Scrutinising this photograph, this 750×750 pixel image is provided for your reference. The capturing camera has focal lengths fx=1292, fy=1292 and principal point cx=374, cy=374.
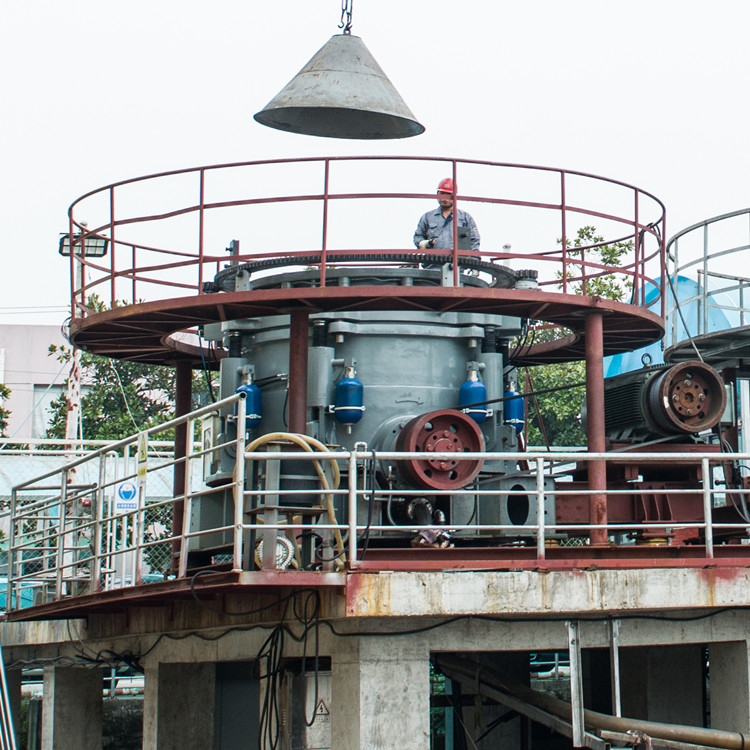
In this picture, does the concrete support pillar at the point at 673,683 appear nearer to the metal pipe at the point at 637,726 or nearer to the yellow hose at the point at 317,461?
the metal pipe at the point at 637,726

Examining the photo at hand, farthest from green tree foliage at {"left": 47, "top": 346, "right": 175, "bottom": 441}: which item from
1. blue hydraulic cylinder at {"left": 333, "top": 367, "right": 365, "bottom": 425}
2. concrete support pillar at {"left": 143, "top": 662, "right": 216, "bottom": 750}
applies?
blue hydraulic cylinder at {"left": 333, "top": 367, "right": 365, "bottom": 425}

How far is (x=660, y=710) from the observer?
14.4m

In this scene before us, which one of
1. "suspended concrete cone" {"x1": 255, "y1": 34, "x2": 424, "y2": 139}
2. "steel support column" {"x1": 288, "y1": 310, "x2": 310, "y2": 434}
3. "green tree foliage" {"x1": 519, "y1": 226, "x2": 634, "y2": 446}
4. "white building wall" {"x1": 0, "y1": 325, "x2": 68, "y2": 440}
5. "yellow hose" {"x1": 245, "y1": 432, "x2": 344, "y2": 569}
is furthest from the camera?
"white building wall" {"x1": 0, "y1": 325, "x2": 68, "y2": 440}

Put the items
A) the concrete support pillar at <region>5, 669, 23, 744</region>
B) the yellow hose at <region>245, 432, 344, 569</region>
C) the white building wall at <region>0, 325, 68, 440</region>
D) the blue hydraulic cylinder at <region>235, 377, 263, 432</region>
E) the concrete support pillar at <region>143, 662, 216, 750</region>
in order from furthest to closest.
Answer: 1. the white building wall at <region>0, 325, 68, 440</region>
2. the concrete support pillar at <region>5, 669, 23, 744</region>
3. the concrete support pillar at <region>143, 662, 216, 750</region>
4. the blue hydraulic cylinder at <region>235, 377, 263, 432</region>
5. the yellow hose at <region>245, 432, 344, 569</region>

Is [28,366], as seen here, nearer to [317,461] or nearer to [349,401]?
[349,401]

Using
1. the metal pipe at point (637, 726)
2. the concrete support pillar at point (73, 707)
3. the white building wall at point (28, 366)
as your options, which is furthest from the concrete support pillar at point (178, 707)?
the white building wall at point (28, 366)

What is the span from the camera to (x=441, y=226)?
16609mm

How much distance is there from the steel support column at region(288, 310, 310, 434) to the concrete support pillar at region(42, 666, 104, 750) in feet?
20.8

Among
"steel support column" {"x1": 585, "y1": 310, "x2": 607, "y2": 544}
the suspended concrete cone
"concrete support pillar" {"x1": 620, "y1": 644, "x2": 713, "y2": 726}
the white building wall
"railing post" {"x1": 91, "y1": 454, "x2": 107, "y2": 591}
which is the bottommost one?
"concrete support pillar" {"x1": 620, "y1": 644, "x2": 713, "y2": 726}

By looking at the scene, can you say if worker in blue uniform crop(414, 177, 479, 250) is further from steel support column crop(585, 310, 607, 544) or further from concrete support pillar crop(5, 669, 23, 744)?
concrete support pillar crop(5, 669, 23, 744)

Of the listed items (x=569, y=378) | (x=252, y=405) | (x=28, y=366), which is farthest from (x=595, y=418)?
(x=28, y=366)

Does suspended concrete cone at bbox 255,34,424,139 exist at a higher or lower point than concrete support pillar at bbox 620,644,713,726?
higher

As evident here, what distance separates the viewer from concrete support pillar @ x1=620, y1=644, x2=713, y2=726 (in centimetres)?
1445

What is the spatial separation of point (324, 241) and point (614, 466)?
173 inches
